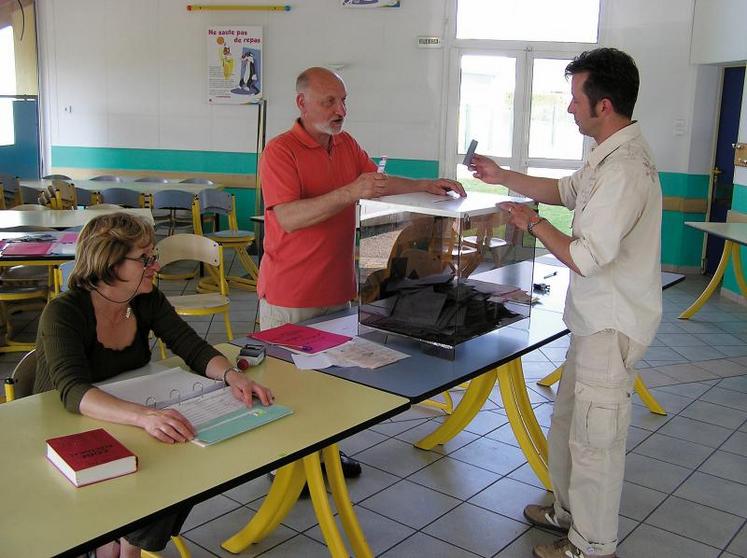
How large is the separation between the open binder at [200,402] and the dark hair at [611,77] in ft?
4.53

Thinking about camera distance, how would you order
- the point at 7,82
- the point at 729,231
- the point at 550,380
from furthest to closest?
1. the point at 7,82
2. the point at 729,231
3. the point at 550,380

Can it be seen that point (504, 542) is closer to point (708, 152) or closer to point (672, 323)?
point (672, 323)

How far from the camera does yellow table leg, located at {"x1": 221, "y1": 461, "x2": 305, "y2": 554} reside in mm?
2621

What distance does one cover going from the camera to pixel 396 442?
12.4ft

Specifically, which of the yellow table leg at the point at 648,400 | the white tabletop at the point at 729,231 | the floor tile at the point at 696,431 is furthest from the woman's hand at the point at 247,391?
the white tabletop at the point at 729,231

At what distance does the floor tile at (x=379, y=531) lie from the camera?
2859 mm

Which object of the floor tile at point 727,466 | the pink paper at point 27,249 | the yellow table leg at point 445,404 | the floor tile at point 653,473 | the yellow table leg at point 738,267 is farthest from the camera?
the yellow table leg at point 738,267

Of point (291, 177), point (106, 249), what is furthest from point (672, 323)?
point (106, 249)

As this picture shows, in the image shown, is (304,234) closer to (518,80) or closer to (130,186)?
(130,186)

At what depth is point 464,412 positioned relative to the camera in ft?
11.9

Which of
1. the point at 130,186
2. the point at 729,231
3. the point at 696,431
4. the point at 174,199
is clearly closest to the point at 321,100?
the point at 696,431

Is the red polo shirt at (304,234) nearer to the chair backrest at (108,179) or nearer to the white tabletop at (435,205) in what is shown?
the white tabletop at (435,205)

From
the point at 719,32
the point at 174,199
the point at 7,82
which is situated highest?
the point at 719,32

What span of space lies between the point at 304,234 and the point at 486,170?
2.54ft
